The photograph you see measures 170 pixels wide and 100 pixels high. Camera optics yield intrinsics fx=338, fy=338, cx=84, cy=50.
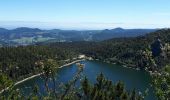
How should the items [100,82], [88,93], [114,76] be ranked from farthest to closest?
[114,76] → [100,82] → [88,93]

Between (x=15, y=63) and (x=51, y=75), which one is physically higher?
(x=51, y=75)

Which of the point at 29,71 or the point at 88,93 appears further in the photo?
the point at 29,71

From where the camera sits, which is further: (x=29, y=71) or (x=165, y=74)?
(x=29, y=71)

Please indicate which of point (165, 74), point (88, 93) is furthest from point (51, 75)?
point (88, 93)

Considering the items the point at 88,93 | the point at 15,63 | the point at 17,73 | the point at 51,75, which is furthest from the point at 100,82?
the point at 15,63

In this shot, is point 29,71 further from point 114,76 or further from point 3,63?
point 114,76

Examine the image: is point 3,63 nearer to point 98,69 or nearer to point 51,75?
point 98,69

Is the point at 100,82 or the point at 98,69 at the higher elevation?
the point at 100,82

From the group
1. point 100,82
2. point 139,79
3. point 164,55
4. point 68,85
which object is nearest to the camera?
point 164,55

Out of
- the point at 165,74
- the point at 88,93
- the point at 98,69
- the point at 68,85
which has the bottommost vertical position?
the point at 98,69
